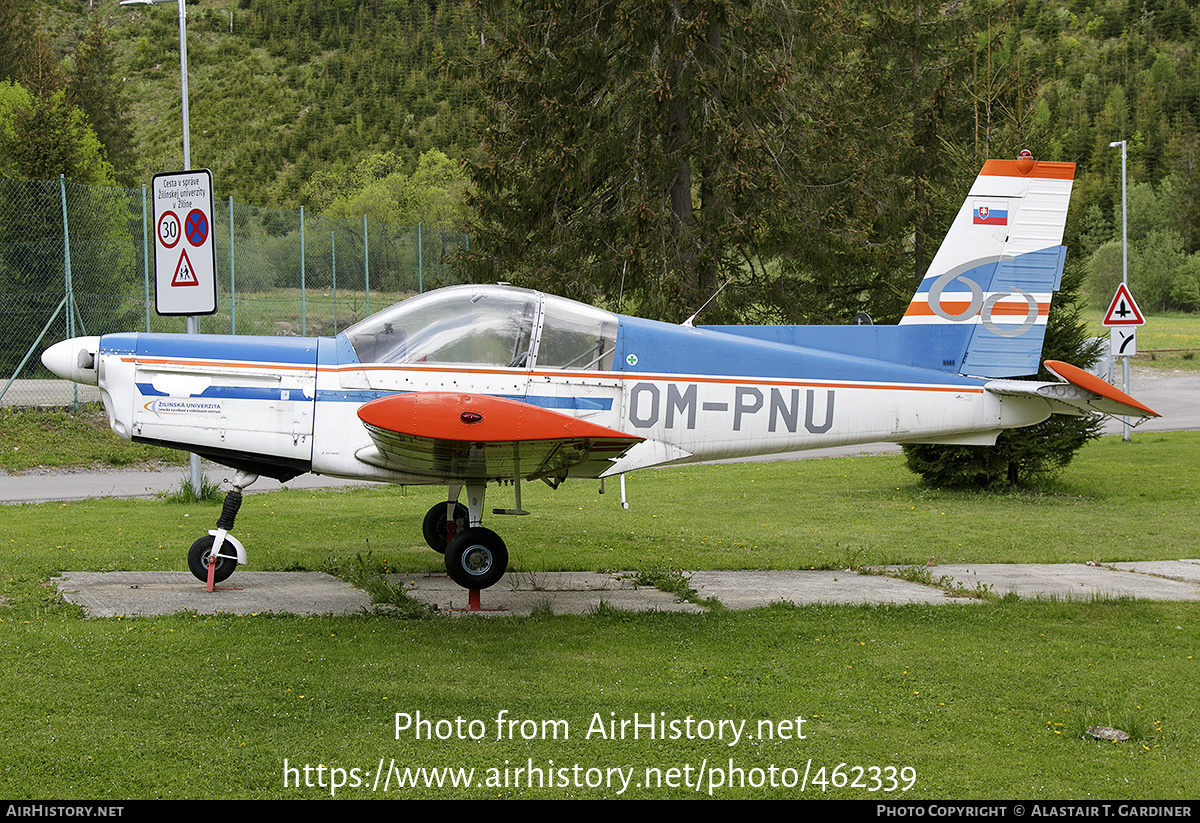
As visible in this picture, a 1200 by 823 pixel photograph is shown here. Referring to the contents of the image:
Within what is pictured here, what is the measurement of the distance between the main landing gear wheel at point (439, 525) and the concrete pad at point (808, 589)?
2.33 meters

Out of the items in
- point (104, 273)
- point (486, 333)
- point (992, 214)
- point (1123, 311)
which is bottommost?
point (486, 333)

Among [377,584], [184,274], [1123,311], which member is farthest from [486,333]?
[1123,311]

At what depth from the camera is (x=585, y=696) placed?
564 cm

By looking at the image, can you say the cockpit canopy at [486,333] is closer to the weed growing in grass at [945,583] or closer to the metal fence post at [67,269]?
the weed growing in grass at [945,583]

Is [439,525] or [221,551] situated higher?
[221,551]

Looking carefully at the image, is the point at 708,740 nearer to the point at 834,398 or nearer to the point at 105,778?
the point at 105,778

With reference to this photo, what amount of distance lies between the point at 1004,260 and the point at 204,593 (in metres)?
7.35

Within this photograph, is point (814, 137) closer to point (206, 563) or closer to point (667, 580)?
point (667, 580)

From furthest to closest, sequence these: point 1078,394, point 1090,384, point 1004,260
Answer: point 1004,260
point 1078,394
point 1090,384

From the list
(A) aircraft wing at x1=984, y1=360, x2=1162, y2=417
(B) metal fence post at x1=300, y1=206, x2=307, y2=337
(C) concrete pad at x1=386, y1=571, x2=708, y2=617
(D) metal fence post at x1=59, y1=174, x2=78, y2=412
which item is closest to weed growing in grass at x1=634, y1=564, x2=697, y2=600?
(C) concrete pad at x1=386, y1=571, x2=708, y2=617

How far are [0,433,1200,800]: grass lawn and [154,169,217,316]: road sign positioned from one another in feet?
10.2

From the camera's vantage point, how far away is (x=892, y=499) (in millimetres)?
15117

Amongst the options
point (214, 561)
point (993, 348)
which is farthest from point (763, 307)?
point (214, 561)

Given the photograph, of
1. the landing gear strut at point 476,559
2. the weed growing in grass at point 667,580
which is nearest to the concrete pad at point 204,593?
the landing gear strut at point 476,559
